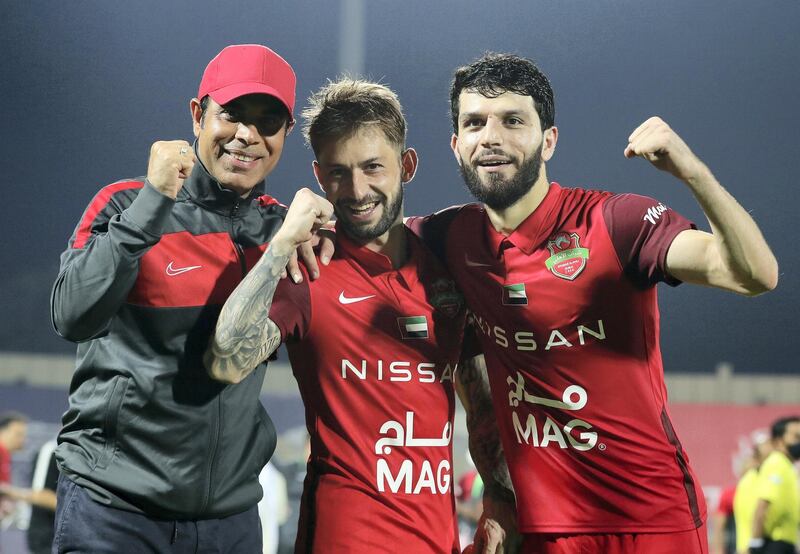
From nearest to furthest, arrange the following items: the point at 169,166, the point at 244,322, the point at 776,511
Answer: the point at 169,166, the point at 244,322, the point at 776,511

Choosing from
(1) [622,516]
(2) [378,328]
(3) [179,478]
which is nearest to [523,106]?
(2) [378,328]

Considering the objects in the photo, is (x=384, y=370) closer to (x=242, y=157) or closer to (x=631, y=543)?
(x=242, y=157)

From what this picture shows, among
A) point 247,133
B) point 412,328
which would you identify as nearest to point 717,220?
point 412,328

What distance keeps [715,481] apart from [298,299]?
8750 millimetres

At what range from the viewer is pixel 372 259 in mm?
2744

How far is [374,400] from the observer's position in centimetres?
261

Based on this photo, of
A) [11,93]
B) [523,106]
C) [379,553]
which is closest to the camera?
[379,553]

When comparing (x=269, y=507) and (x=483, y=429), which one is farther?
(x=269, y=507)

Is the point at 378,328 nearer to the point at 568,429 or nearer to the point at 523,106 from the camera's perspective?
the point at 568,429

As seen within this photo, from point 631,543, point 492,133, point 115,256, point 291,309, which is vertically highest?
point 492,133

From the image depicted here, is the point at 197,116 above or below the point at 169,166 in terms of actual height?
above

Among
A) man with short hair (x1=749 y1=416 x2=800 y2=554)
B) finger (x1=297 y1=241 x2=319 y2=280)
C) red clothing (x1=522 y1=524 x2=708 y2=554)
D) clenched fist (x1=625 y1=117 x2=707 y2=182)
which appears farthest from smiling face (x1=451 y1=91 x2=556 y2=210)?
man with short hair (x1=749 y1=416 x2=800 y2=554)

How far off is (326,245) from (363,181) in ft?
0.75

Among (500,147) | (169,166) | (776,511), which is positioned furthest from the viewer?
(776,511)
